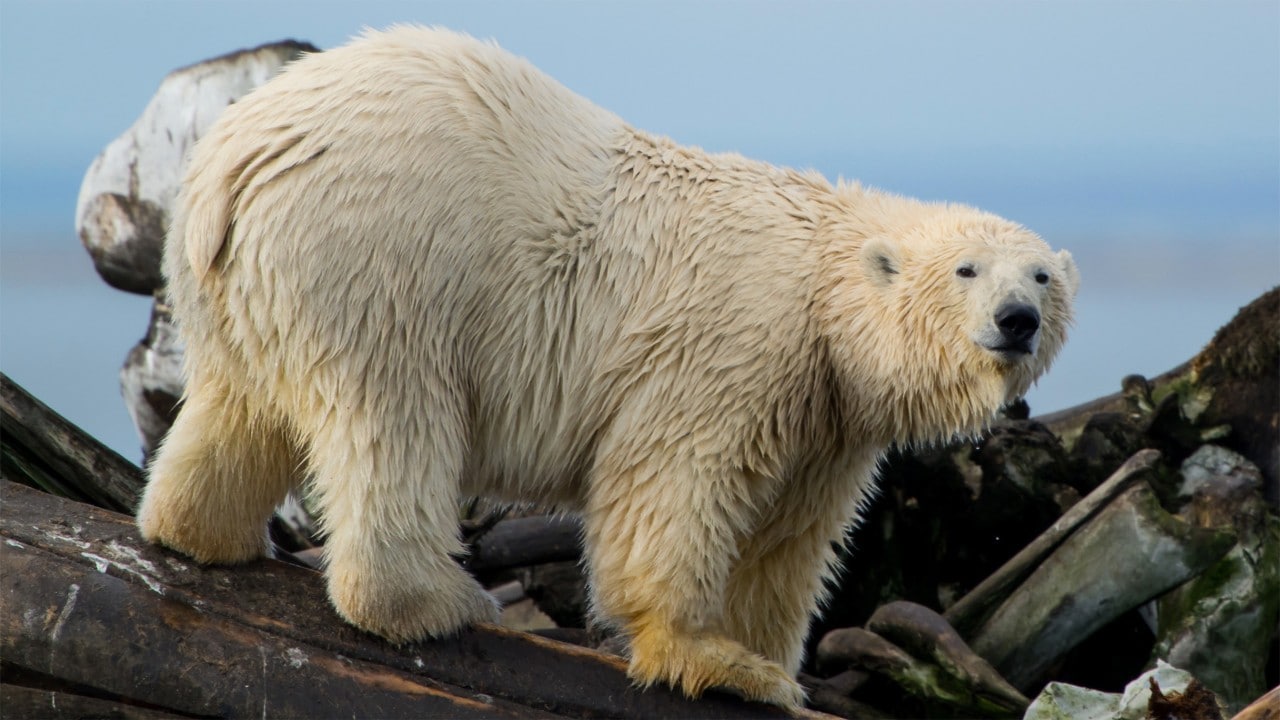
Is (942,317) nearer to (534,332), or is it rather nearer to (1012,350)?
(1012,350)

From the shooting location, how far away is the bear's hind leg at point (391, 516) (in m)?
3.30

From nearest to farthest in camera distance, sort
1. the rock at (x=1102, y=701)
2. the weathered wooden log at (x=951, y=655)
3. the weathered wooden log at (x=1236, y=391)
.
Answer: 1. the rock at (x=1102, y=701)
2. the weathered wooden log at (x=951, y=655)
3. the weathered wooden log at (x=1236, y=391)

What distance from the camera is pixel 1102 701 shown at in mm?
4043

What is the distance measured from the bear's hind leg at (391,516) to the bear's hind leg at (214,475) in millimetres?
208

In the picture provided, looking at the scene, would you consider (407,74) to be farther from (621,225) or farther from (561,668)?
(561,668)

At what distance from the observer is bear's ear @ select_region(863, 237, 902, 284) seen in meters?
3.60

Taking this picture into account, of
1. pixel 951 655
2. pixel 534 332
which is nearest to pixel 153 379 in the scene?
pixel 534 332

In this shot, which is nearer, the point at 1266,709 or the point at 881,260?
the point at 1266,709

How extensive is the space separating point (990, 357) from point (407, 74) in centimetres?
192

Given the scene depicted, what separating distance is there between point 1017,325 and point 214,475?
240cm

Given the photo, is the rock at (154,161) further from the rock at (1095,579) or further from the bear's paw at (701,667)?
the rock at (1095,579)

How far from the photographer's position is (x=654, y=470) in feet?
11.8

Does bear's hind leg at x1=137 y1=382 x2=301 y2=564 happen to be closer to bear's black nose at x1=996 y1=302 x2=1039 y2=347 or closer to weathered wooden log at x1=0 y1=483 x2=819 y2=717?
weathered wooden log at x1=0 y1=483 x2=819 y2=717

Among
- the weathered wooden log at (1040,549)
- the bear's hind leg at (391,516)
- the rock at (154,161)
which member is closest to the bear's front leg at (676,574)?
the bear's hind leg at (391,516)
